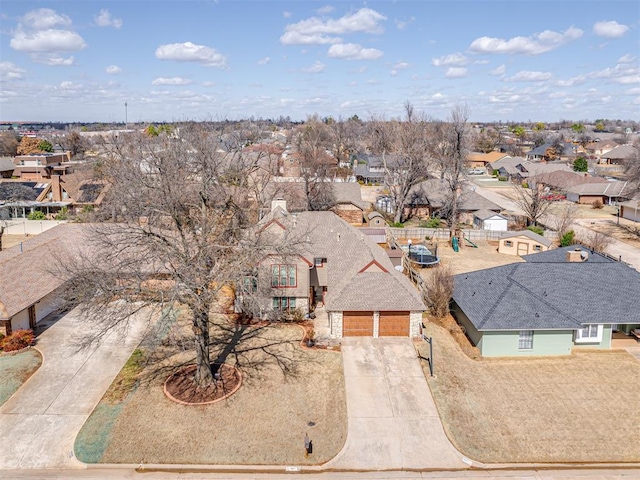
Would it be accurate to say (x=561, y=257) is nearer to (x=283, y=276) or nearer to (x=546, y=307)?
(x=546, y=307)

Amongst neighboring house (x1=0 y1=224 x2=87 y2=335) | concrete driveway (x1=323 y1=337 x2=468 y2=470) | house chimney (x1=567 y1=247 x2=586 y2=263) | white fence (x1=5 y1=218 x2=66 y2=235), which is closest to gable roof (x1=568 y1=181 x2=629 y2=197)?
house chimney (x1=567 y1=247 x2=586 y2=263)

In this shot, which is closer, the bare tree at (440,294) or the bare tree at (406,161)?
the bare tree at (440,294)

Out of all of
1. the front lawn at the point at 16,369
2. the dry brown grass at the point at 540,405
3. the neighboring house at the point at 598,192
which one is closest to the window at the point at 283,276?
the dry brown grass at the point at 540,405

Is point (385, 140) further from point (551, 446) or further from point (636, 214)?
point (551, 446)

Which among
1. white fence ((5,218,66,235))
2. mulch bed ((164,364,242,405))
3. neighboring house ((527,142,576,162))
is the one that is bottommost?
mulch bed ((164,364,242,405))

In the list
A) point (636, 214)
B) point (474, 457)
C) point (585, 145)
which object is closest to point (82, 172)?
point (474, 457)

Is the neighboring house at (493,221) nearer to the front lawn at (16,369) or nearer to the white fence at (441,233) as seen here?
the white fence at (441,233)

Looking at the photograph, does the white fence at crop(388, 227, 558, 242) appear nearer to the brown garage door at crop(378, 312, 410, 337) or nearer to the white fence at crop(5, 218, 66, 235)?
the brown garage door at crop(378, 312, 410, 337)
